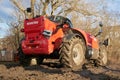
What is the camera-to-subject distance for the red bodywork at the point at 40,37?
1158 cm

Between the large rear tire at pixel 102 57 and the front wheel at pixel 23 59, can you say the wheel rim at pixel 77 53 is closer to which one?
the front wheel at pixel 23 59

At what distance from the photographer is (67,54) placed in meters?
11.1

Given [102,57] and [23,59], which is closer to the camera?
[23,59]

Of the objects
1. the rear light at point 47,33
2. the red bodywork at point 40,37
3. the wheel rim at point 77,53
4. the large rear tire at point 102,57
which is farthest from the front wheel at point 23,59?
the large rear tire at point 102,57

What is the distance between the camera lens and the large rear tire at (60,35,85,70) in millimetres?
11109

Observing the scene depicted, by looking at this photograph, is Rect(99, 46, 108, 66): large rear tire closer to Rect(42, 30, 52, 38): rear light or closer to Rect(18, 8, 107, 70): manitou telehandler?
Rect(18, 8, 107, 70): manitou telehandler

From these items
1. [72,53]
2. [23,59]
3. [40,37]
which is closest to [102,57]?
[72,53]

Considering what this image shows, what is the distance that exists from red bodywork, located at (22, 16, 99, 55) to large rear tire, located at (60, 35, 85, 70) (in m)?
0.54


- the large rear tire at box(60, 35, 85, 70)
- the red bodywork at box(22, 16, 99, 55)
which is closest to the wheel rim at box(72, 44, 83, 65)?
the large rear tire at box(60, 35, 85, 70)

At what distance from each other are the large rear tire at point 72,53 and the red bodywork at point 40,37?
54 centimetres

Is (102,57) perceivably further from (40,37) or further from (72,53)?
(40,37)

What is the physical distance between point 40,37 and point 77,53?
1675 mm

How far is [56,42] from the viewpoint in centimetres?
1179

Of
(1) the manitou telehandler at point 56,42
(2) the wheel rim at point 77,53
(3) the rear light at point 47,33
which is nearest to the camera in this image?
(1) the manitou telehandler at point 56,42
